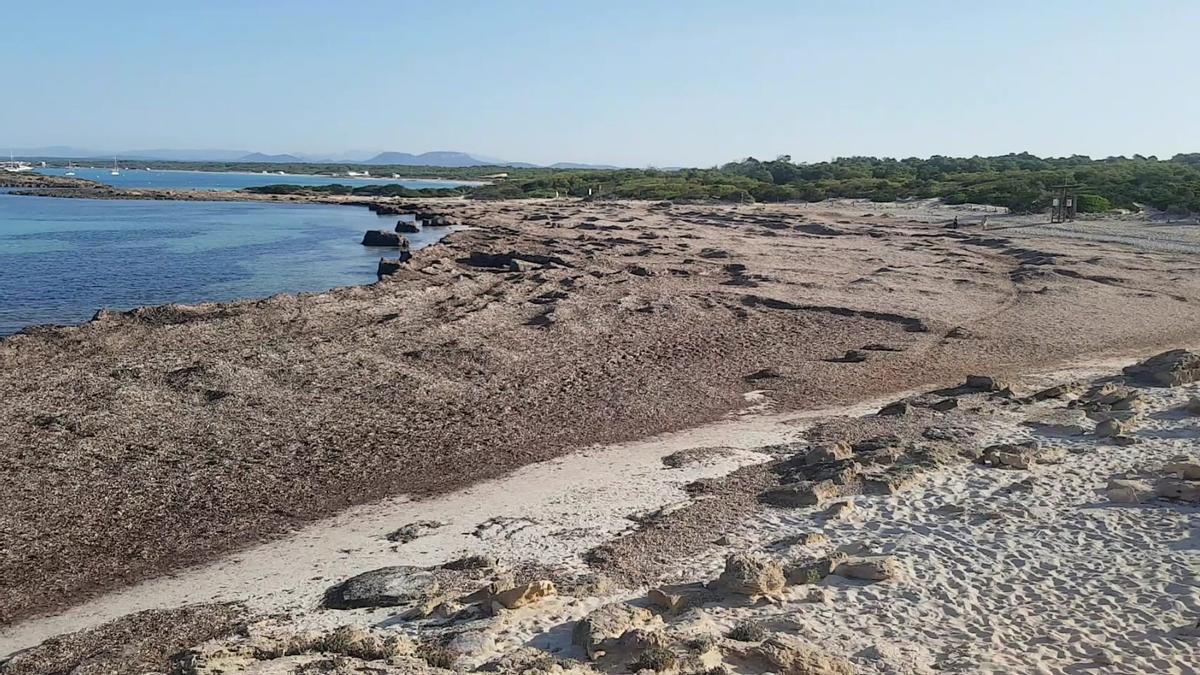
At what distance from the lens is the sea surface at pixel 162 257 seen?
92.8 ft

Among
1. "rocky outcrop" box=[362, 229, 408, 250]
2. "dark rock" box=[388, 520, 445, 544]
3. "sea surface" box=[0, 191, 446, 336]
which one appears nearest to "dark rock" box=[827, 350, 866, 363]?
"dark rock" box=[388, 520, 445, 544]

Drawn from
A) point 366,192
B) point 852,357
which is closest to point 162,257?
point 852,357

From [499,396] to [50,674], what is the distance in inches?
358

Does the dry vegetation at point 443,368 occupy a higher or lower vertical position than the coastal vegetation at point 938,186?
lower

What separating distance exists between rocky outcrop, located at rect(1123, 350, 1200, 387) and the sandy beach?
1.82 feet

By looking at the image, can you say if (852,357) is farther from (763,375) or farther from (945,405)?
(945,405)

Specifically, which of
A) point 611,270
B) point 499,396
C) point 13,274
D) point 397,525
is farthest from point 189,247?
point 397,525

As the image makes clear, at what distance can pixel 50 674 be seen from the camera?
7.45m

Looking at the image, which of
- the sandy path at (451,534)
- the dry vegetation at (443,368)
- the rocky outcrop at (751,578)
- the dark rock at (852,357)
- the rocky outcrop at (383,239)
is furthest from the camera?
the rocky outcrop at (383,239)

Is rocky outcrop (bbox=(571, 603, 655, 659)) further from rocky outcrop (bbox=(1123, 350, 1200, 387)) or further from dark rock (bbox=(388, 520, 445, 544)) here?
rocky outcrop (bbox=(1123, 350, 1200, 387))

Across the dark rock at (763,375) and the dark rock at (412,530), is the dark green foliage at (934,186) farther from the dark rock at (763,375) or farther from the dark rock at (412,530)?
the dark rock at (412,530)

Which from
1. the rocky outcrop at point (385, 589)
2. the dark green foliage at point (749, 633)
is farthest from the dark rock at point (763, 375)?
the dark green foliage at point (749, 633)

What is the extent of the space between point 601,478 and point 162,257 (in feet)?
107

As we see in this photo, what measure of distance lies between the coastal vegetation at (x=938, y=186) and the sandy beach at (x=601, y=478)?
28.7 meters
